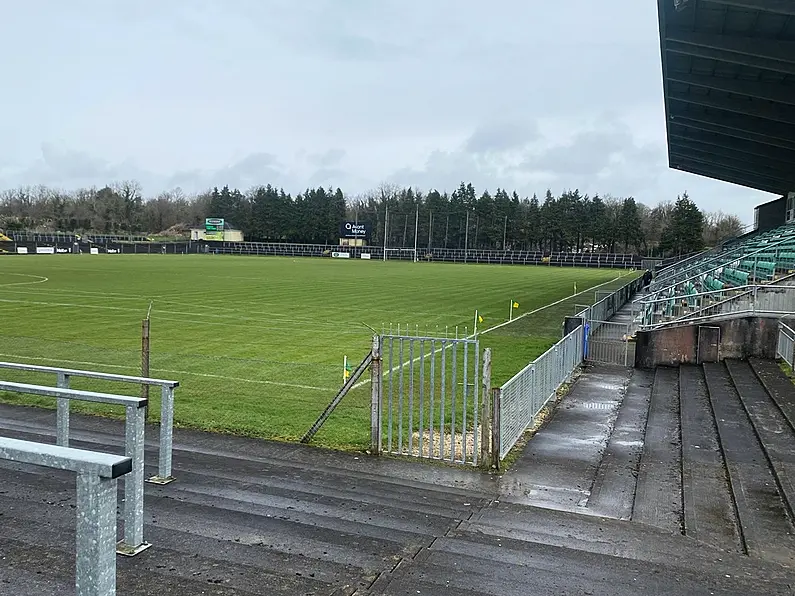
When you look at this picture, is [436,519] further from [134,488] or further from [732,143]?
[732,143]

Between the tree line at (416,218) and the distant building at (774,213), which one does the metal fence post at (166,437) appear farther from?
the tree line at (416,218)

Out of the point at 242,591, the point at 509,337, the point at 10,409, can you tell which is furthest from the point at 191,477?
the point at 509,337

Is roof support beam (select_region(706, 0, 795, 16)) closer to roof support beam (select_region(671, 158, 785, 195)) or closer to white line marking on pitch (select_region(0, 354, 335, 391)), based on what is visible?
white line marking on pitch (select_region(0, 354, 335, 391))

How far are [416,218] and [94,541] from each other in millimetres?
121186

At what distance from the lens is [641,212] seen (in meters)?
138

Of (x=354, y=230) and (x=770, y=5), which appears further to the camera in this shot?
(x=354, y=230)

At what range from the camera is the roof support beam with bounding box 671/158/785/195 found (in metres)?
42.7

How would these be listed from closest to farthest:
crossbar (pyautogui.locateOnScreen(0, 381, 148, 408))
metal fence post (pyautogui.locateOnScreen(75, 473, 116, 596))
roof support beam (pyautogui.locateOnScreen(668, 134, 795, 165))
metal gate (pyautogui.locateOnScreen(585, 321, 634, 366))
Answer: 1. metal fence post (pyautogui.locateOnScreen(75, 473, 116, 596))
2. crossbar (pyautogui.locateOnScreen(0, 381, 148, 408))
3. metal gate (pyautogui.locateOnScreen(585, 321, 634, 366))
4. roof support beam (pyautogui.locateOnScreen(668, 134, 795, 165))

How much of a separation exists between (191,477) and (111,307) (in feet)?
69.4

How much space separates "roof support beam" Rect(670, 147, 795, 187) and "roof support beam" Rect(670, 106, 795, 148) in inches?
297

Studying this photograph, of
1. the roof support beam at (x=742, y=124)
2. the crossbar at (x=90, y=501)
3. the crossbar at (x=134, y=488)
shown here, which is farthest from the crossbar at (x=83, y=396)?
the roof support beam at (x=742, y=124)

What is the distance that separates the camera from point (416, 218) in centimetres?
12281

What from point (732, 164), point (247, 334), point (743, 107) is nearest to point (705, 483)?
point (247, 334)

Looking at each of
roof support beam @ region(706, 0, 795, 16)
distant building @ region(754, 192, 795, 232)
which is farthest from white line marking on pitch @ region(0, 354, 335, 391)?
distant building @ region(754, 192, 795, 232)
